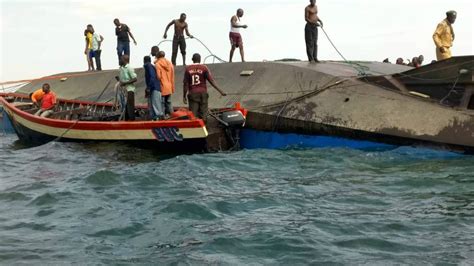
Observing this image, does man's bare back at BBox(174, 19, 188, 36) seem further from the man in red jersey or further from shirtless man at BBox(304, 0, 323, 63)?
the man in red jersey

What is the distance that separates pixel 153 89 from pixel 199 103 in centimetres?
117

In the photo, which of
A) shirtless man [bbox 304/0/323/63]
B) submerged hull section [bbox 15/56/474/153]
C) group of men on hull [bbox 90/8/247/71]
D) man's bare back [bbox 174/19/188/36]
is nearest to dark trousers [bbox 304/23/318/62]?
shirtless man [bbox 304/0/323/63]

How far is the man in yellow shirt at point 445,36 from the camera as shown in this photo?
562 inches

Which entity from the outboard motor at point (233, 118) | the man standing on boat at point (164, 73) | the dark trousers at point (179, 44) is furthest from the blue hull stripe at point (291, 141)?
the dark trousers at point (179, 44)

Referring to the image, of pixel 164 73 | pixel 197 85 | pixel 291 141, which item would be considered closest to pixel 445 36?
pixel 291 141

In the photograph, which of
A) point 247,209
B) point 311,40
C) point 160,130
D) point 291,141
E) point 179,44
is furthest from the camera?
point 179,44

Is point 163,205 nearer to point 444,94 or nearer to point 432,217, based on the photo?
point 432,217

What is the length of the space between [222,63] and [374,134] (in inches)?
281

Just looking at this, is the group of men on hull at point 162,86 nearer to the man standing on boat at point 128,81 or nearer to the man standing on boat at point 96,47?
the man standing on boat at point 128,81

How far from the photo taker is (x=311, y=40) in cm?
1650

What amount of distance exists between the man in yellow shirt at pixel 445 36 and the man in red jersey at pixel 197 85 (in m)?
5.35

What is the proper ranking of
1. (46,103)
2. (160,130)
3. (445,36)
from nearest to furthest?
(160,130), (445,36), (46,103)

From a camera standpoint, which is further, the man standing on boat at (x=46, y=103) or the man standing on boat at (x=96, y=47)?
the man standing on boat at (x=96, y=47)

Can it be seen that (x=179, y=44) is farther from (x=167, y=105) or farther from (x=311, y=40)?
(x=167, y=105)
